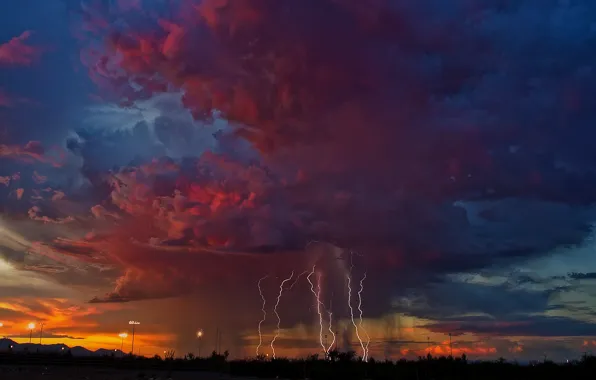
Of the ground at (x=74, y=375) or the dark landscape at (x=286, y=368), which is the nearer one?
the ground at (x=74, y=375)

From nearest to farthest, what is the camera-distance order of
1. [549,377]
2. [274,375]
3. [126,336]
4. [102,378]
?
[102,378], [549,377], [274,375], [126,336]

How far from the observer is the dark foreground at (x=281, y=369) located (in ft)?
199

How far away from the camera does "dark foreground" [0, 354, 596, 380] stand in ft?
199

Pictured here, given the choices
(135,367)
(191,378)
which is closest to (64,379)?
(191,378)

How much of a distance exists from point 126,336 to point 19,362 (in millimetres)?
26261

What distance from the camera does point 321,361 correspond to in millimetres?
77125

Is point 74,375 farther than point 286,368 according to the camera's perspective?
No

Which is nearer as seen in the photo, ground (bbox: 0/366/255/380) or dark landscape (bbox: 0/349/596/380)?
ground (bbox: 0/366/255/380)

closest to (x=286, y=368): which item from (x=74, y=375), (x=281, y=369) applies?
(x=281, y=369)

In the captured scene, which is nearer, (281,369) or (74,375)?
(74,375)

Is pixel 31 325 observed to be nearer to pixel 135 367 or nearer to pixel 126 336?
pixel 126 336

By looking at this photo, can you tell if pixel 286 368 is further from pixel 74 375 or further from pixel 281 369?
pixel 74 375

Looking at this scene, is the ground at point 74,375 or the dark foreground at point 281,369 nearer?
the ground at point 74,375

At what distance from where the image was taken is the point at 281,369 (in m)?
73.9
